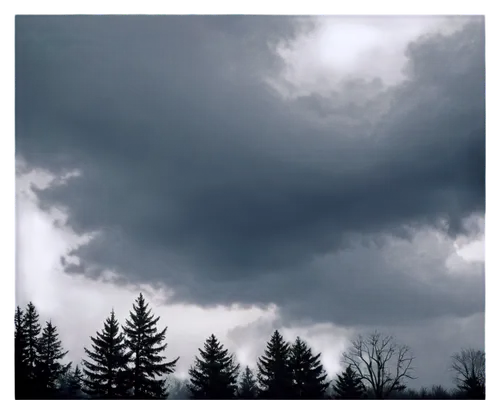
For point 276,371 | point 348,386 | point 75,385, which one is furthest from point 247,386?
point 75,385

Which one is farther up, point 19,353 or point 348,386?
point 19,353

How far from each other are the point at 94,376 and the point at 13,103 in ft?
45.0

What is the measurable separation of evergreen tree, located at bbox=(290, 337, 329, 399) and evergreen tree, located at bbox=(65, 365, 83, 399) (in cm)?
1073

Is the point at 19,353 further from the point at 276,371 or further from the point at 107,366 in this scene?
the point at 276,371

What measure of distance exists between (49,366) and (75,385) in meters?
1.84

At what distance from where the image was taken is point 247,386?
2422cm

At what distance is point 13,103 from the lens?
68.7 feet

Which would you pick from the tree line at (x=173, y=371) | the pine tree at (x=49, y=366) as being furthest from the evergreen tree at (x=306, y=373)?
the pine tree at (x=49, y=366)

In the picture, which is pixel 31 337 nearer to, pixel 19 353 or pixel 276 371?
pixel 19 353

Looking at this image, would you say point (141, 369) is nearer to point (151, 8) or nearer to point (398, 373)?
point (398, 373)

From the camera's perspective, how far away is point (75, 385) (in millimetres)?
24578

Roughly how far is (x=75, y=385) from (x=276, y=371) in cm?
1012

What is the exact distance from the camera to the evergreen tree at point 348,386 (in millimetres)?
23750
